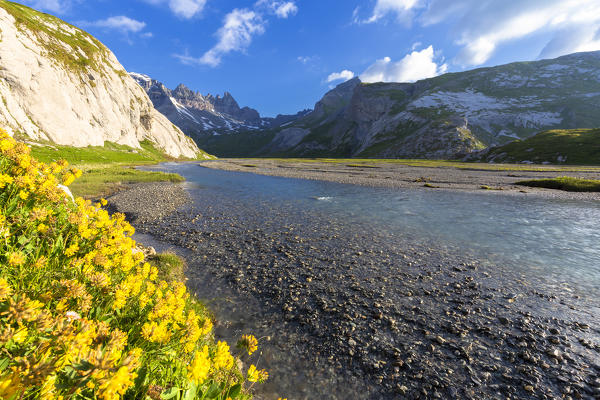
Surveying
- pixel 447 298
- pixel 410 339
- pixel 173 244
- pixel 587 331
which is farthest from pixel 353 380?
pixel 173 244

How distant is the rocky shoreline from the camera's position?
6039mm

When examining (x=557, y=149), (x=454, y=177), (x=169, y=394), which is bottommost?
(x=454, y=177)

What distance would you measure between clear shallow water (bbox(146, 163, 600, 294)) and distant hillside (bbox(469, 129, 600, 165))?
315 ft

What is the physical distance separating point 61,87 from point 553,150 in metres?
175

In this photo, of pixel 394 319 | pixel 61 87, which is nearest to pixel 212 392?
pixel 394 319

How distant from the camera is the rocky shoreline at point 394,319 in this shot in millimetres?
6039

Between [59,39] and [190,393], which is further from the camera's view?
[59,39]

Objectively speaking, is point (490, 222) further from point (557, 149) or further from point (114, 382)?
point (557, 149)

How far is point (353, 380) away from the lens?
614 centimetres

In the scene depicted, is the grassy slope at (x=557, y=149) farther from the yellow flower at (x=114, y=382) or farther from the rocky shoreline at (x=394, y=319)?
the yellow flower at (x=114, y=382)

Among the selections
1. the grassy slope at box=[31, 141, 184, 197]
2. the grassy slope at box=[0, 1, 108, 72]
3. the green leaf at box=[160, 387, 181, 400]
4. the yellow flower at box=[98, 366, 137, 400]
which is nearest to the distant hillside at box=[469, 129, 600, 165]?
the grassy slope at box=[31, 141, 184, 197]

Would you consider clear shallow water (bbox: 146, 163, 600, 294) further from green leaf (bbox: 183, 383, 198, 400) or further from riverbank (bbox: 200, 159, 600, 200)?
green leaf (bbox: 183, 383, 198, 400)

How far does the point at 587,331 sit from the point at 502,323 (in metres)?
2.46

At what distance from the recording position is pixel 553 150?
101 metres
